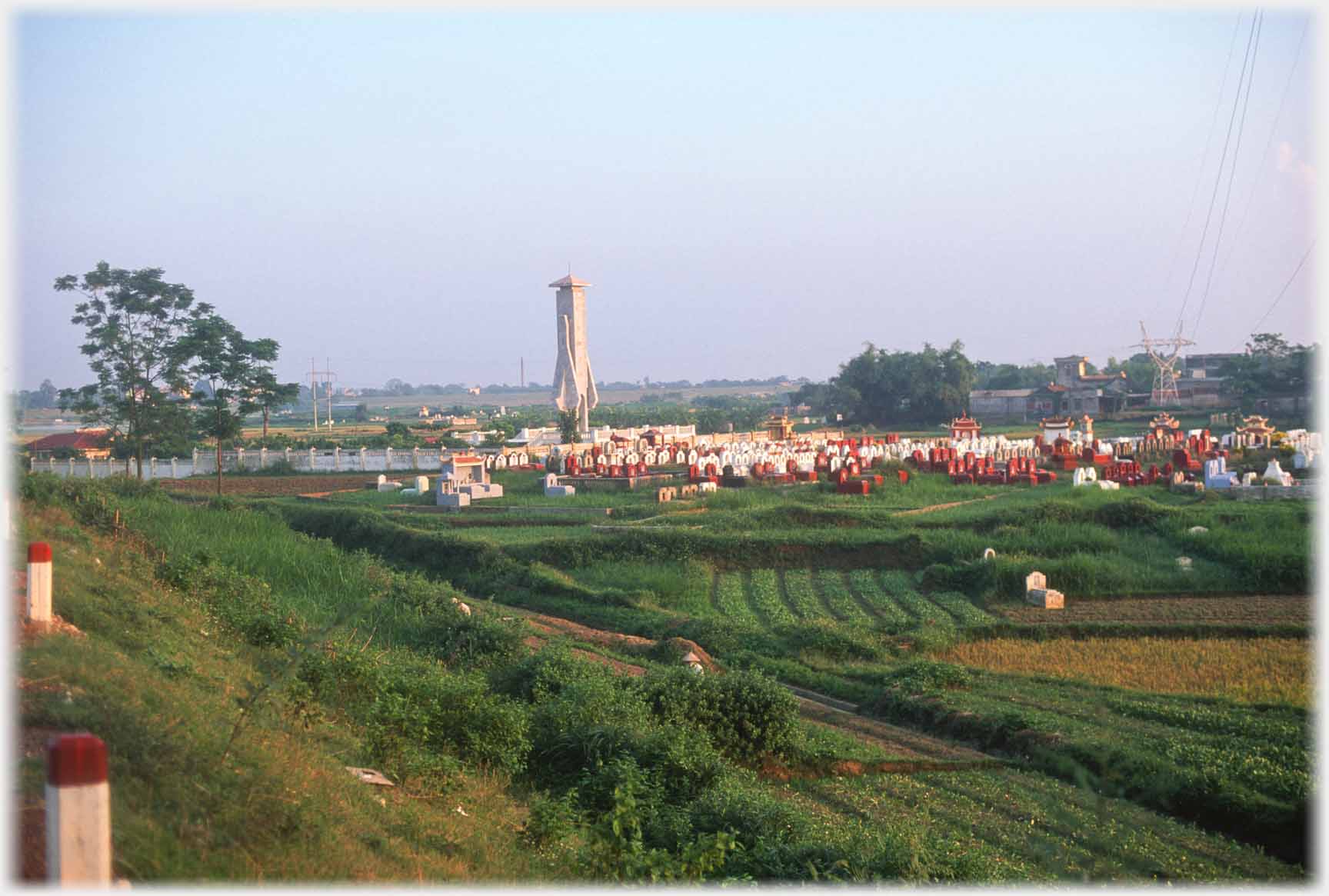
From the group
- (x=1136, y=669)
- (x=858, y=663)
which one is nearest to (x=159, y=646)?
(x=858, y=663)

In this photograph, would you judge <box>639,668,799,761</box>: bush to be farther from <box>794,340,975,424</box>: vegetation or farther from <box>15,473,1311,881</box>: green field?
<box>794,340,975,424</box>: vegetation

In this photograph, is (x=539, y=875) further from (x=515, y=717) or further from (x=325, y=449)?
(x=325, y=449)

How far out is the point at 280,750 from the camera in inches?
217

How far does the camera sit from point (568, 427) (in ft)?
137

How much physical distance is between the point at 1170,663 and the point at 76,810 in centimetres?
1274

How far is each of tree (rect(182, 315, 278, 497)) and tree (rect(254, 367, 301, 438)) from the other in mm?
36

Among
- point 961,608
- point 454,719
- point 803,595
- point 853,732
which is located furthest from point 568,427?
point 454,719

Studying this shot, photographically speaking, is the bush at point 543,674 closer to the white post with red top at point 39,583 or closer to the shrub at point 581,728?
the shrub at point 581,728

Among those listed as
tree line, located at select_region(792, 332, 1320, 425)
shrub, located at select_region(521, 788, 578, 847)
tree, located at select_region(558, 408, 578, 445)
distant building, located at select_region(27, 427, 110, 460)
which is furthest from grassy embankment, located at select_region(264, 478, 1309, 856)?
tree line, located at select_region(792, 332, 1320, 425)

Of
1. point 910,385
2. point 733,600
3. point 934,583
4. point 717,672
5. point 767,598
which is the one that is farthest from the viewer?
point 910,385

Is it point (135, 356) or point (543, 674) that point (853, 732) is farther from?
point (135, 356)

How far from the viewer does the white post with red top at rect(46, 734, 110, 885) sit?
310 centimetres

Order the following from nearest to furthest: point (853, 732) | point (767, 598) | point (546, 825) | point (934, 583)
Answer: point (546, 825), point (853, 732), point (767, 598), point (934, 583)

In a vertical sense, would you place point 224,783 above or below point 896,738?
above
